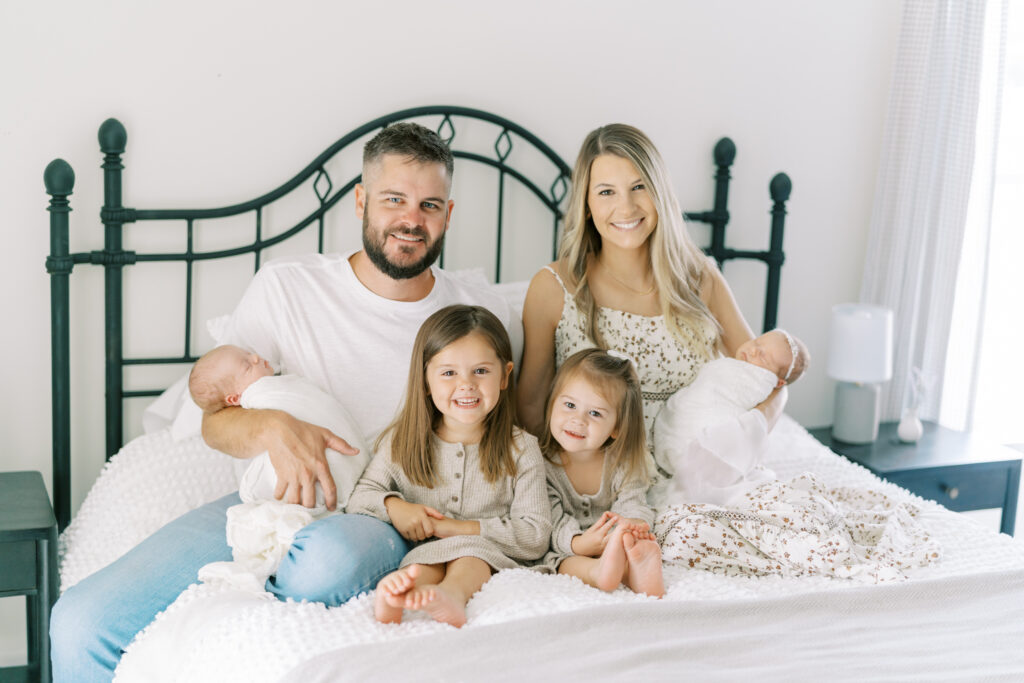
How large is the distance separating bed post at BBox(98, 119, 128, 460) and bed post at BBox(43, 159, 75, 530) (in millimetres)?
87

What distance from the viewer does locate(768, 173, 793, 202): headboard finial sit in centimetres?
283

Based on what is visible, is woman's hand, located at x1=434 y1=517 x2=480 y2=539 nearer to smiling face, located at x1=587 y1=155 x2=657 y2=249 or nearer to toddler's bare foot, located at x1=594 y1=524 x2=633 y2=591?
toddler's bare foot, located at x1=594 y1=524 x2=633 y2=591

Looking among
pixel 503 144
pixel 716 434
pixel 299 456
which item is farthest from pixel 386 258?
pixel 716 434

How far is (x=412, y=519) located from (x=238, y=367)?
508mm

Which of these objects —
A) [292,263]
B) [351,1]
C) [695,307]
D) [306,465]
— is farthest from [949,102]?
[306,465]

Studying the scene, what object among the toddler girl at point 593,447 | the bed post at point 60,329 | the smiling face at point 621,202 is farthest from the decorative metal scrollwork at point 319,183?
the toddler girl at point 593,447

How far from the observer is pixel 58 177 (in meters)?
2.16

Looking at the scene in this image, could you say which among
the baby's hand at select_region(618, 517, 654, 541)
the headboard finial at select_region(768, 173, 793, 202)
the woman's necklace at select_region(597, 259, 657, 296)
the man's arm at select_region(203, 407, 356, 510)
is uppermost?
the headboard finial at select_region(768, 173, 793, 202)

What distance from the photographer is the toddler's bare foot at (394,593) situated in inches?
60.1

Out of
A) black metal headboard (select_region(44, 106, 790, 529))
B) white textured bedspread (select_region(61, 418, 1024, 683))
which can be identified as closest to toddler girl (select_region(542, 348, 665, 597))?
white textured bedspread (select_region(61, 418, 1024, 683))

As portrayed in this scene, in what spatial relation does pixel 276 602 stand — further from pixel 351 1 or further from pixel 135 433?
pixel 351 1

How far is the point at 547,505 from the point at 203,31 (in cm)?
139

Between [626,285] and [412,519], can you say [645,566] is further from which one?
[626,285]

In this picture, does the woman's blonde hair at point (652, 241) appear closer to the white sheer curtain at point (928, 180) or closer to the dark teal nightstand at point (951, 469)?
the dark teal nightstand at point (951, 469)
